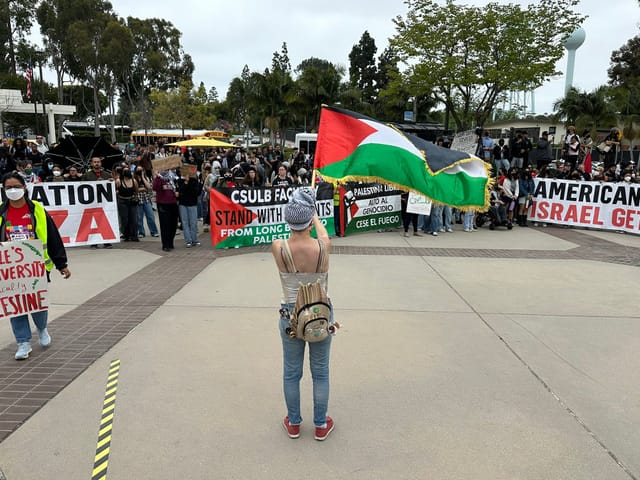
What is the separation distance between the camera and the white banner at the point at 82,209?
918 cm

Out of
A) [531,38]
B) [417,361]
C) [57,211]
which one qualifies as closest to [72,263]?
[57,211]

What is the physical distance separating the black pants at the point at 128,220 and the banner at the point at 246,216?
1907 mm

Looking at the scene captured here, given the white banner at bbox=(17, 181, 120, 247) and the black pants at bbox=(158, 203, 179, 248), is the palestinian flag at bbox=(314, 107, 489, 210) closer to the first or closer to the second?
the black pants at bbox=(158, 203, 179, 248)

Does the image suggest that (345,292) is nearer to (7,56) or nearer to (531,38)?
(531,38)

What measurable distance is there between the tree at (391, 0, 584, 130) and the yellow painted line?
73.2 ft

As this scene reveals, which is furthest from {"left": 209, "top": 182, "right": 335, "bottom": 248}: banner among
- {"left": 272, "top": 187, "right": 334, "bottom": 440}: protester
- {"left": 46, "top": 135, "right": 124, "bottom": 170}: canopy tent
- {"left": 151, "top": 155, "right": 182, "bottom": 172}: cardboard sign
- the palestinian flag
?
{"left": 272, "top": 187, "right": 334, "bottom": 440}: protester

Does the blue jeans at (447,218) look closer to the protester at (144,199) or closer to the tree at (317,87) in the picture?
the protester at (144,199)

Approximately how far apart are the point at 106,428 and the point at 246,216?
6.76 metres

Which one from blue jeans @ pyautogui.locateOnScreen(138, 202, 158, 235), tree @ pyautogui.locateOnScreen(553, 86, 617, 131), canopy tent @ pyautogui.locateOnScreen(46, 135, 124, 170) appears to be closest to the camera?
blue jeans @ pyautogui.locateOnScreen(138, 202, 158, 235)

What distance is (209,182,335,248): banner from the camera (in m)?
9.62

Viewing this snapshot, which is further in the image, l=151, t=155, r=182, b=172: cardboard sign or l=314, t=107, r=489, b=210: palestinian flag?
l=151, t=155, r=182, b=172: cardboard sign

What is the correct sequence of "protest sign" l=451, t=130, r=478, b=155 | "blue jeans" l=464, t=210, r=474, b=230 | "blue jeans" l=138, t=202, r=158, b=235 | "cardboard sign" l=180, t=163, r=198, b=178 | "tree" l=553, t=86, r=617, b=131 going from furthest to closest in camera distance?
"tree" l=553, t=86, r=617, b=131, "protest sign" l=451, t=130, r=478, b=155, "blue jeans" l=464, t=210, r=474, b=230, "blue jeans" l=138, t=202, r=158, b=235, "cardboard sign" l=180, t=163, r=198, b=178

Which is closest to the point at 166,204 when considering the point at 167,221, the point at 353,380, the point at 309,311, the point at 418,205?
the point at 167,221

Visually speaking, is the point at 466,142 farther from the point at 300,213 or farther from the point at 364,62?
the point at 364,62
